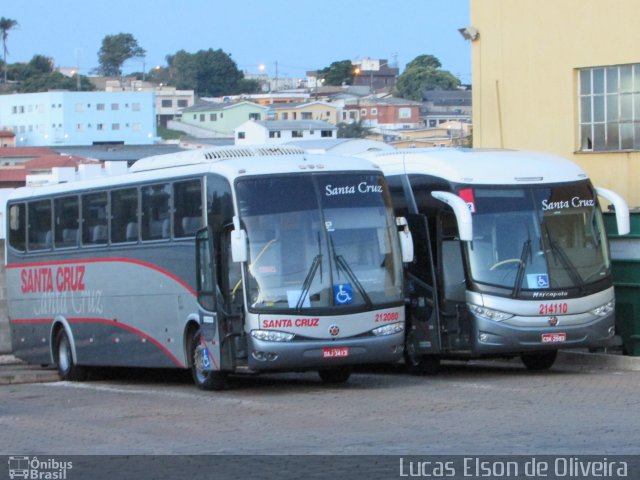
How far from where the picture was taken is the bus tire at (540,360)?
1972 centimetres

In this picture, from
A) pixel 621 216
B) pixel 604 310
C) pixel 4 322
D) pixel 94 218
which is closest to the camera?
pixel 604 310

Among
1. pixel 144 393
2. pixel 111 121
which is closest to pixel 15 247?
pixel 144 393

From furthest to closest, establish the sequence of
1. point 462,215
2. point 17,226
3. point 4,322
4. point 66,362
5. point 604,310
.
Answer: point 4,322 → point 17,226 → point 66,362 → point 604,310 → point 462,215

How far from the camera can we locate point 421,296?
19.0 meters

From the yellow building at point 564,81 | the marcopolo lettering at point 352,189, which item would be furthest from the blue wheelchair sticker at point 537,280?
the yellow building at point 564,81

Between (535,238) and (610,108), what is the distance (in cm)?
677

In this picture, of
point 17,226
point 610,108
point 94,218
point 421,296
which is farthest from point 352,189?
point 610,108

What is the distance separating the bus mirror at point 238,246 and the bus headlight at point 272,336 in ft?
3.08

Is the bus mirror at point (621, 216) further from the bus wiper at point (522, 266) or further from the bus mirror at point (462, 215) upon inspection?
the bus mirror at point (462, 215)

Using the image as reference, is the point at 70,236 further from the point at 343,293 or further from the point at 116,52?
the point at 116,52

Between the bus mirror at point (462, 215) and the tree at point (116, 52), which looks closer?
the bus mirror at point (462, 215)

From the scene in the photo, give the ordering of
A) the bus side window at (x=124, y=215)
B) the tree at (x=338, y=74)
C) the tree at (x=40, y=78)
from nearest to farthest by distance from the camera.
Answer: the bus side window at (x=124, y=215) < the tree at (x=40, y=78) < the tree at (x=338, y=74)

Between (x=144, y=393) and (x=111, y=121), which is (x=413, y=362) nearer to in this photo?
(x=144, y=393)

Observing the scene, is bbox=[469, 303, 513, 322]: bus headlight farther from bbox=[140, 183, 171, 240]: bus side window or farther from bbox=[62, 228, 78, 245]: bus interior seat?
bbox=[62, 228, 78, 245]: bus interior seat
